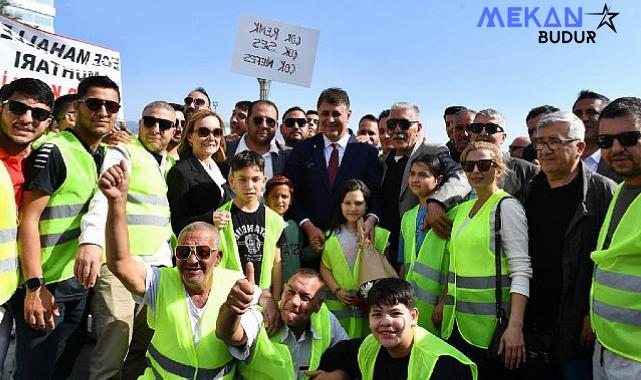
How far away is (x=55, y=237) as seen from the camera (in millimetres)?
3516

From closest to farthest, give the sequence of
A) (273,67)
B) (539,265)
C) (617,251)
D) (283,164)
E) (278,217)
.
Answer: (617,251) → (539,265) → (278,217) → (283,164) → (273,67)

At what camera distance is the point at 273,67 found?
833 centimetres

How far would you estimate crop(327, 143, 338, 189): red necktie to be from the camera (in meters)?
4.88

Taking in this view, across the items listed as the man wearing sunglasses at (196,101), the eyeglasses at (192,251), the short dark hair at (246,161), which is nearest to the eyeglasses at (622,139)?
the eyeglasses at (192,251)

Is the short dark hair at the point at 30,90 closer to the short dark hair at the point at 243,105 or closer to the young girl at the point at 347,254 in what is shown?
the young girl at the point at 347,254

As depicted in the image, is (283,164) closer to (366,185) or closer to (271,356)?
(366,185)

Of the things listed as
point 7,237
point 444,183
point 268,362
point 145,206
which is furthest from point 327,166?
point 7,237

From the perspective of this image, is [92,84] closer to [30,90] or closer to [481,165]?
[30,90]

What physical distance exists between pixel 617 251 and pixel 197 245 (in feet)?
7.42

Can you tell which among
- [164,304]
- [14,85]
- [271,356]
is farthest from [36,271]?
[271,356]

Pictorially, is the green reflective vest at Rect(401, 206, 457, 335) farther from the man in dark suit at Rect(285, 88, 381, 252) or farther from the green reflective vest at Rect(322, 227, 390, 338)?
the man in dark suit at Rect(285, 88, 381, 252)

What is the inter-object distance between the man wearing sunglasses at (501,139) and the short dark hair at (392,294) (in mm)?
1247

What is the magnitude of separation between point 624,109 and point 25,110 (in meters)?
3.50

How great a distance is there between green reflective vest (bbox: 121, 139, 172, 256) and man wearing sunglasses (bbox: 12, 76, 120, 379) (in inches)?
11.7
